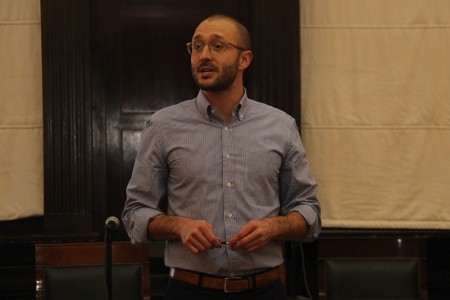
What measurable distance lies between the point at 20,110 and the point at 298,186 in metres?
2.32

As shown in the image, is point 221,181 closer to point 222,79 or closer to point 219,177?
point 219,177

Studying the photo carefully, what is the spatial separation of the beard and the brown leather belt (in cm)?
56

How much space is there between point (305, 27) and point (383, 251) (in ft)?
4.39

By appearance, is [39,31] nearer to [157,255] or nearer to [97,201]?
[97,201]

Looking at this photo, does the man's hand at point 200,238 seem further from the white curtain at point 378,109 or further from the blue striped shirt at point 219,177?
the white curtain at point 378,109

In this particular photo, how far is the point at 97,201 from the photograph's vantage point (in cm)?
398

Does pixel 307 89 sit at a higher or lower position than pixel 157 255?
higher

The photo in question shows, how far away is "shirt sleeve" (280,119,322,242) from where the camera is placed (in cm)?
218

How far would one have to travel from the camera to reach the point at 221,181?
2104 mm

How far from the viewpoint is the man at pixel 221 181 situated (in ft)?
6.79

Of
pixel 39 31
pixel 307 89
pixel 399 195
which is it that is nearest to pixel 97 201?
pixel 39 31

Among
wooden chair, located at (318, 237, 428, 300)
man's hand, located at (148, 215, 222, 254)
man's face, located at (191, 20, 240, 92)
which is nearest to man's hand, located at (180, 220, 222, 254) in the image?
man's hand, located at (148, 215, 222, 254)

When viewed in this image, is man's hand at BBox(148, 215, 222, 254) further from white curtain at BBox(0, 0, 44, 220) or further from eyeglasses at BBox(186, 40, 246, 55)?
white curtain at BBox(0, 0, 44, 220)

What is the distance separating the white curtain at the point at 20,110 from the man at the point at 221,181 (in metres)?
1.99
